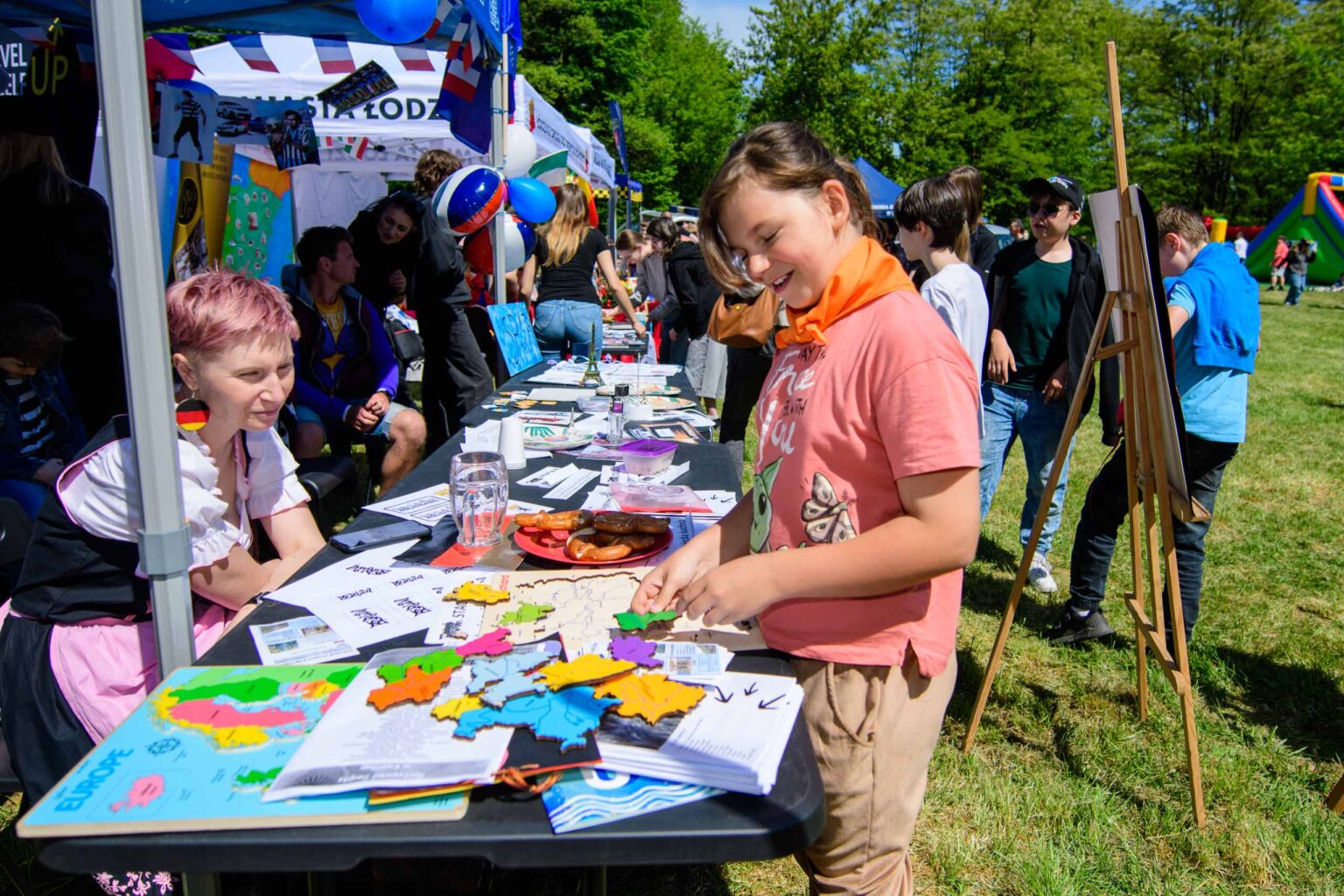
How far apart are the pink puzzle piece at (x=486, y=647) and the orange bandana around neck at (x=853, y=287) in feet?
2.14

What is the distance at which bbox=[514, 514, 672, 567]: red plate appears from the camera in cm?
163

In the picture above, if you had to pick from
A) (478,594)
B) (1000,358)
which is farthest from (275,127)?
(478,594)

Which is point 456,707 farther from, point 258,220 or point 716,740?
point 258,220

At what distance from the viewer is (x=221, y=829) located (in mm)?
867

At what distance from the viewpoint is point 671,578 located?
4.44 feet

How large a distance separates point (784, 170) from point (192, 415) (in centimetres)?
122

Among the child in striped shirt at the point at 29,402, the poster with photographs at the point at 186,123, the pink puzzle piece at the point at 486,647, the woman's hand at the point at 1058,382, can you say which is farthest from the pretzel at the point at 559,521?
Answer: the poster with photographs at the point at 186,123

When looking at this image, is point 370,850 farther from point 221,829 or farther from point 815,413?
point 815,413

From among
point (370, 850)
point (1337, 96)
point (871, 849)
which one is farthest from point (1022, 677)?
point (1337, 96)

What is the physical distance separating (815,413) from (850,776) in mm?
549

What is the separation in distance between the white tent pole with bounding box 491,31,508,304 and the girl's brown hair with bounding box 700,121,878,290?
3779mm

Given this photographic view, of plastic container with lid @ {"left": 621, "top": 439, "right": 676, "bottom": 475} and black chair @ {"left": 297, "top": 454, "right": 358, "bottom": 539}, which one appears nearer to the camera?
plastic container with lid @ {"left": 621, "top": 439, "right": 676, "bottom": 475}

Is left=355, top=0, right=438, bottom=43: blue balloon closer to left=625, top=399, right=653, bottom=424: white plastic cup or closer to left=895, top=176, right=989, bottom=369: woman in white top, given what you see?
left=625, top=399, right=653, bottom=424: white plastic cup

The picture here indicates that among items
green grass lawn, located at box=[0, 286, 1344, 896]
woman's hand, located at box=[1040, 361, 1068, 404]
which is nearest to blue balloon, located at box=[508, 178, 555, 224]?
woman's hand, located at box=[1040, 361, 1068, 404]
